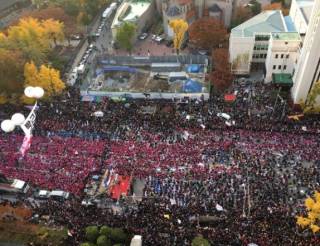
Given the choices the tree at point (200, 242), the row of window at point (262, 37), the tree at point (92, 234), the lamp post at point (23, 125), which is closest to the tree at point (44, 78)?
the lamp post at point (23, 125)

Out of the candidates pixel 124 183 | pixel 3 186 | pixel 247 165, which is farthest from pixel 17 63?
pixel 247 165

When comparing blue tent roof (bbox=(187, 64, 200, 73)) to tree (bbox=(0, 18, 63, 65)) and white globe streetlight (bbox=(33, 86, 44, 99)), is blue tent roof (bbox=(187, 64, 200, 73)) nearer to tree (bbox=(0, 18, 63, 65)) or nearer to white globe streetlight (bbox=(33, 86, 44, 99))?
white globe streetlight (bbox=(33, 86, 44, 99))

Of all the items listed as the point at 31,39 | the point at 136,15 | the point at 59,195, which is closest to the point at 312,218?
the point at 59,195

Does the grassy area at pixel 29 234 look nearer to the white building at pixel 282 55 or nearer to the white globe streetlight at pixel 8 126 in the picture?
the white globe streetlight at pixel 8 126

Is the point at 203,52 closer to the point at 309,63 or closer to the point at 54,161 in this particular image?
the point at 309,63

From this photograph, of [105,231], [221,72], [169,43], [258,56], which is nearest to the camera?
[105,231]

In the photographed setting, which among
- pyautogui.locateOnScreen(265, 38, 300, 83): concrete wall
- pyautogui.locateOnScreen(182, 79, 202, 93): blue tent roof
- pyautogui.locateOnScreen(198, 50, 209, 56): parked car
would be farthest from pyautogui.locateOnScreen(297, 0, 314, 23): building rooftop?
pyautogui.locateOnScreen(182, 79, 202, 93): blue tent roof
